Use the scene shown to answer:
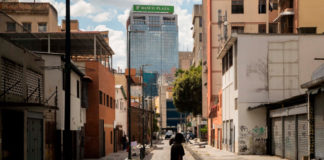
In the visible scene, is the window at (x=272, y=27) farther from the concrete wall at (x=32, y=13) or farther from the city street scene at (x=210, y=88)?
the concrete wall at (x=32, y=13)

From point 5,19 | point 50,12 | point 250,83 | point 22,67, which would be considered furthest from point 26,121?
point 50,12

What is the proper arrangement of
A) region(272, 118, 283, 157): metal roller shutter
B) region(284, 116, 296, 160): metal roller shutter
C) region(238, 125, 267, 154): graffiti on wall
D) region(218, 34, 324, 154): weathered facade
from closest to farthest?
region(284, 116, 296, 160): metal roller shutter → region(272, 118, 283, 157): metal roller shutter → region(218, 34, 324, 154): weathered facade → region(238, 125, 267, 154): graffiti on wall

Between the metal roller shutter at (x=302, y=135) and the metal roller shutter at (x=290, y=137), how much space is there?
2.44 ft

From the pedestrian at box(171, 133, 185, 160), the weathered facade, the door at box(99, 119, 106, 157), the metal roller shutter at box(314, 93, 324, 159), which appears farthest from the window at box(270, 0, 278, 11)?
A: the pedestrian at box(171, 133, 185, 160)

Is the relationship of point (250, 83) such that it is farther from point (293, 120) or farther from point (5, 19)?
point (5, 19)

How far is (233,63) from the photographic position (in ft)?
122

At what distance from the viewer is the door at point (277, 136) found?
98.3 feet

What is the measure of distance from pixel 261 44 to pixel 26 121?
67.2 ft

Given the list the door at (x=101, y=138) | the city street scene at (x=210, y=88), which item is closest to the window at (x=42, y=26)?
the city street scene at (x=210, y=88)

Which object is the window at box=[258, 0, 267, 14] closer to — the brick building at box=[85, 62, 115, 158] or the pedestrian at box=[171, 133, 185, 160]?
the brick building at box=[85, 62, 115, 158]

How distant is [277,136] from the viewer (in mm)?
30875

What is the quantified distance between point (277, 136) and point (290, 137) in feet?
10.7

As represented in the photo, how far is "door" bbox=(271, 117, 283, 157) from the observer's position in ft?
98.3

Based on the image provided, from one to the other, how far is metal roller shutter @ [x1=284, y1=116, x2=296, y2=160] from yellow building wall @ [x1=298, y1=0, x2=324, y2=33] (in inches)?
673
